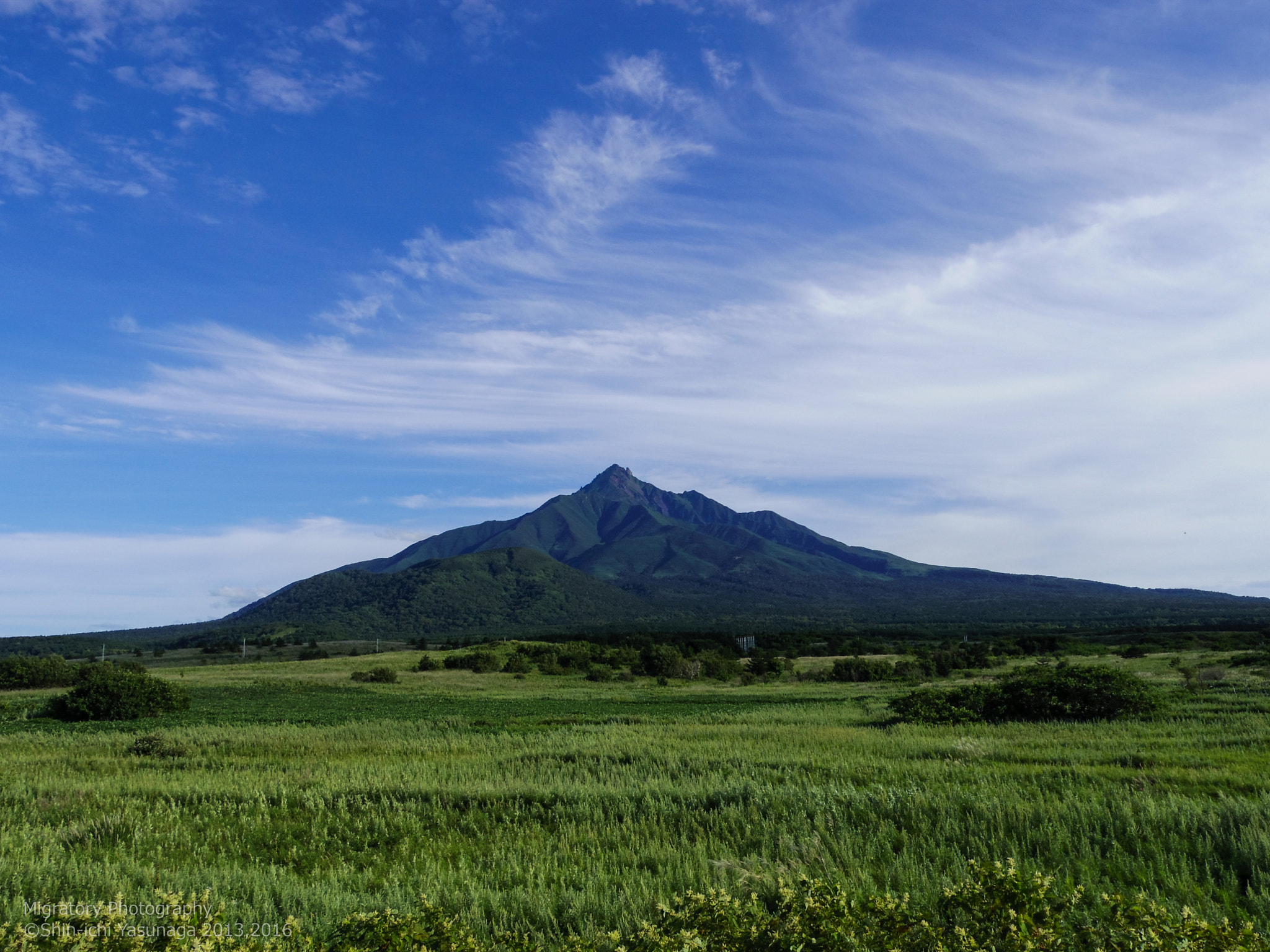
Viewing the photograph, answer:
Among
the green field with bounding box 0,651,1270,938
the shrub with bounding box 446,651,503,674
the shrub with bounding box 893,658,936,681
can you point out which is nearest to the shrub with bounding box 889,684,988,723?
the green field with bounding box 0,651,1270,938

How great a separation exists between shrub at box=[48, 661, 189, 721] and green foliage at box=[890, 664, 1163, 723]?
1348 inches

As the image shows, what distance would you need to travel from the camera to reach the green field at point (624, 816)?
24.0ft

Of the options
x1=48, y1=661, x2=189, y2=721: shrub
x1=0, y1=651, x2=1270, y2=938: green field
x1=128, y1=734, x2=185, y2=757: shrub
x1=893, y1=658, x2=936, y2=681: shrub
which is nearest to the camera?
x1=0, y1=651, x2=1270, y2=938: green field

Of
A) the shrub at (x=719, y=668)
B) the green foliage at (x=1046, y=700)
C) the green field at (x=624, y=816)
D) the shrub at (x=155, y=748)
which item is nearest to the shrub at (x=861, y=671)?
the shrub at (x=719, y=668)

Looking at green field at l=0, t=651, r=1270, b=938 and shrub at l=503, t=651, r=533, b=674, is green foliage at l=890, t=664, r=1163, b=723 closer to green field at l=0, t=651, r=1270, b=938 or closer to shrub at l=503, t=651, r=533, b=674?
green field at l=0, t=651, r=1270, b=938

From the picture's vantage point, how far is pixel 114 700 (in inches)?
1371

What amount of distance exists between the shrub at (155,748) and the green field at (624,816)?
798mm

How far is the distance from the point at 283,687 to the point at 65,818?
46.3 m

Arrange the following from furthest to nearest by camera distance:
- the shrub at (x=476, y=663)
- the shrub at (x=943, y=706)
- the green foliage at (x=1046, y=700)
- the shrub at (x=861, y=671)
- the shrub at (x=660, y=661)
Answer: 1. the shrub at (x=476, y=663)
2. the shrub at (x=660, y=661)
3. the shrub at (x=861, y=671)
4. the shrub at (x=943, y=706)
5. the green foliage at (x=1046, y=700)

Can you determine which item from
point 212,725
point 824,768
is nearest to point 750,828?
point 824,768

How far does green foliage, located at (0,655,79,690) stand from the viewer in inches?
2094

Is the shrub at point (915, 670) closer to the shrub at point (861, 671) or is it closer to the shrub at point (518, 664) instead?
the shrub at point (861, 671)

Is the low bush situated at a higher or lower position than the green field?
higher

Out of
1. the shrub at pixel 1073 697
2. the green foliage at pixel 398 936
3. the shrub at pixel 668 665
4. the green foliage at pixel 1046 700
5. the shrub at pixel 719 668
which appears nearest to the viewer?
the green foliage at pixel 398 936
